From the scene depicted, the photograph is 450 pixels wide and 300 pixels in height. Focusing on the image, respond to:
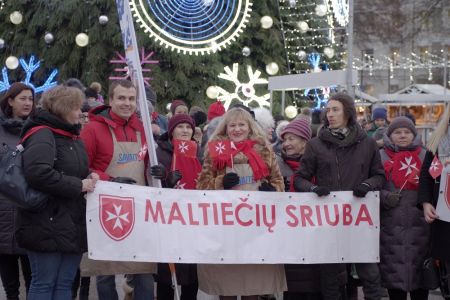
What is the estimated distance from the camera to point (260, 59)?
59.9 feet

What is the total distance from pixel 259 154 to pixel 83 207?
52.6 inches

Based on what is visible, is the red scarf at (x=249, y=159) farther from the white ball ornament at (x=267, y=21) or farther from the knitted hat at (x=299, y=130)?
the white ball ornament at (x=267, y=21)

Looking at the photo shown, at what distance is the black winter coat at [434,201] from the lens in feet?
19.7

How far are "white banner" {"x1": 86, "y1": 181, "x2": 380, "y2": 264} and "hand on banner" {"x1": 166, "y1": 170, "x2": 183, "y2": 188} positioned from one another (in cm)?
30

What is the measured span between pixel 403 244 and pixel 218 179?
Answer: 168 cm

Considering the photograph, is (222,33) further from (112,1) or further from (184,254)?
(184,254)

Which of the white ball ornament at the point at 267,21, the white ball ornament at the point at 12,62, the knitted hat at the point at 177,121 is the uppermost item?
the white ball ornament at the point at 267,21

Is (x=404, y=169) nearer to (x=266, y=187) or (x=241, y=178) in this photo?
(x=266, y=187)

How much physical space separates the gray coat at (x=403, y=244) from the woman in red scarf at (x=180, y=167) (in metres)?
1.55

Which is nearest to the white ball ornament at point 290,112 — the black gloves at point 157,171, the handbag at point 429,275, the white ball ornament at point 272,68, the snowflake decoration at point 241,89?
the snowflake decoration at point 241,89

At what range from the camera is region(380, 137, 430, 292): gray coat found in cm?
673

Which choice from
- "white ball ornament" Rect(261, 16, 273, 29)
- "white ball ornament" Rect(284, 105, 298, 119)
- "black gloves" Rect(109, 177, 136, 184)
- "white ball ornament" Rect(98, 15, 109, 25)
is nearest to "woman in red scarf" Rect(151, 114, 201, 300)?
A: "black gloves" Rect(109, 177, 136, 184)

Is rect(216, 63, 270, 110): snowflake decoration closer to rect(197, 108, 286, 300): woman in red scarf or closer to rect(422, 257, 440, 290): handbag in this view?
rect(422, 257, 440, 290): handbag

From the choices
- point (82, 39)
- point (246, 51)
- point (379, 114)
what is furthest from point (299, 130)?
point (82, 39)
